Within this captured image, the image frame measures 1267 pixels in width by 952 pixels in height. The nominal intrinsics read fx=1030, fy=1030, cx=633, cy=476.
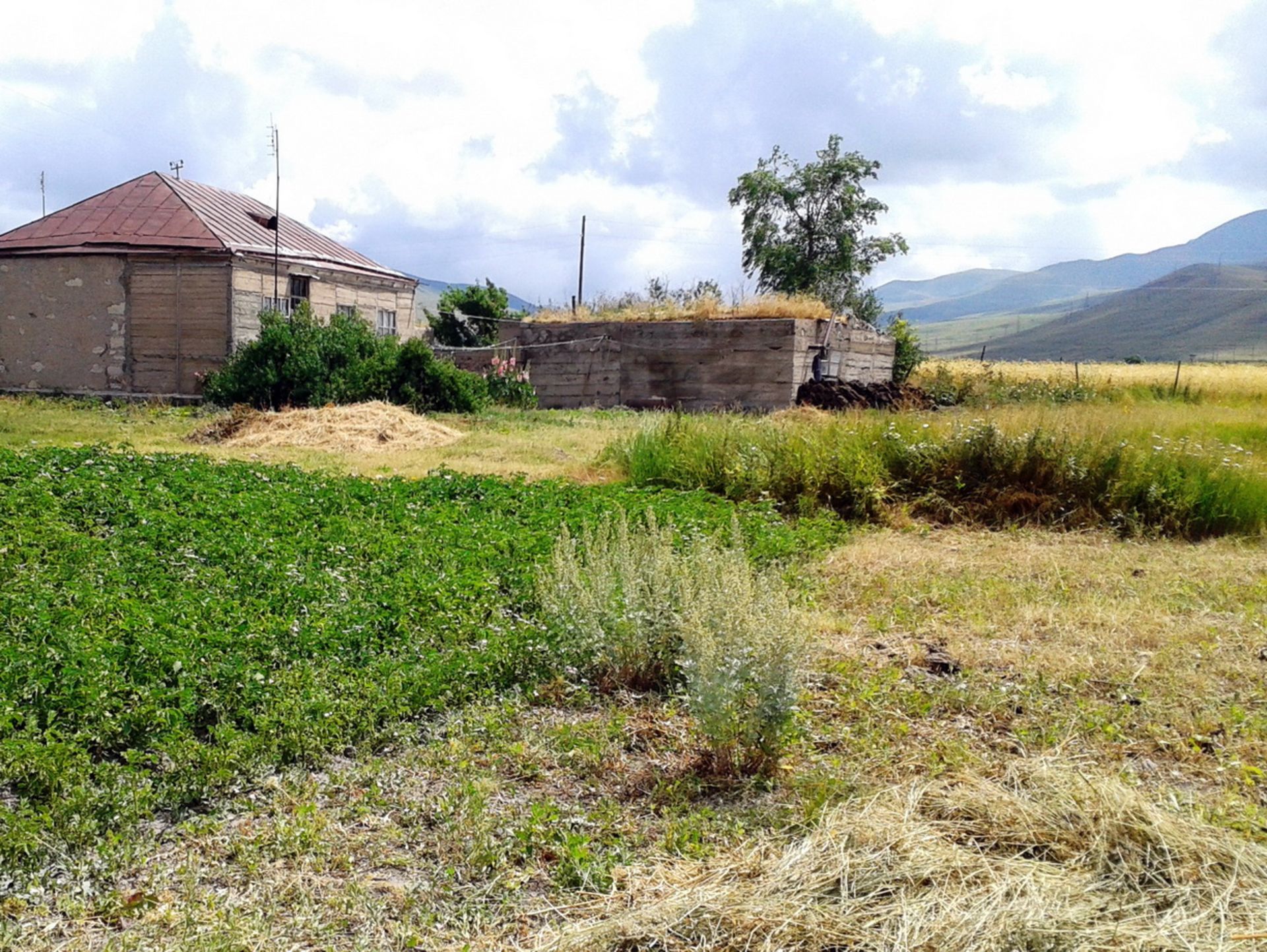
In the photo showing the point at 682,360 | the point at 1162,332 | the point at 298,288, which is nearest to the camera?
the point at 682,360

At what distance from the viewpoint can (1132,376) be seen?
112 ft

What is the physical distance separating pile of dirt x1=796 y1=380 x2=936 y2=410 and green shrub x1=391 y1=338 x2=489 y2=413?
6.67 metres

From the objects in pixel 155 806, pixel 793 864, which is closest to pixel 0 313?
pixel 155 806

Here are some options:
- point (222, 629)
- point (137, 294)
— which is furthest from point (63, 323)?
point (222, 629)

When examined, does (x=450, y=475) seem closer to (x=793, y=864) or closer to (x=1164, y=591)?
(x=1164, y=591)

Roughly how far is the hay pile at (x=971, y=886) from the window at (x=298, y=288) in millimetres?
22514

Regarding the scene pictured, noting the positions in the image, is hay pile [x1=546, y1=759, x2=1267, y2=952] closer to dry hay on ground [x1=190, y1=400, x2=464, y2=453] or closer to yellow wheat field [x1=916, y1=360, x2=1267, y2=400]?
dry hay on ground [x1=190, y1=400, x2=464, y2=453]

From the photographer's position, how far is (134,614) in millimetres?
5004

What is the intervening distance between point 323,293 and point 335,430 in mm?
10635

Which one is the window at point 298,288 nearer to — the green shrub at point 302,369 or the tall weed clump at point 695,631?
the green shrub at point 302,369

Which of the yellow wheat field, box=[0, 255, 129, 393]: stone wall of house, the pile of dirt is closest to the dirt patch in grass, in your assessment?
the pile of dirt

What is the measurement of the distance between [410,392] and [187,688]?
51.1 ft

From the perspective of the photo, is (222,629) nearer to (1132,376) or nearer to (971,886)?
(971,886)

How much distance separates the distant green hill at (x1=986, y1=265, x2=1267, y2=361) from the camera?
145 m
